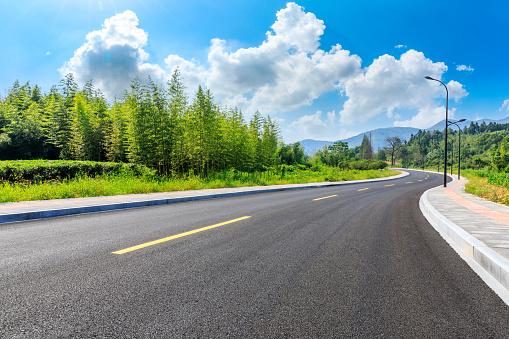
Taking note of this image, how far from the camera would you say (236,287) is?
8.48 ft

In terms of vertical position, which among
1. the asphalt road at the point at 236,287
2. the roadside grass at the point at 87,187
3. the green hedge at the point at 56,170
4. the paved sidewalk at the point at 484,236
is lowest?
the paved sidewalk at the point at 484,236

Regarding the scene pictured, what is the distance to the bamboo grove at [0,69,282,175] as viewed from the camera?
15469mm

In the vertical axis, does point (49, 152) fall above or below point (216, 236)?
above

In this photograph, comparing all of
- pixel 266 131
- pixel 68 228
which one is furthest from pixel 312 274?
pixel 266 131

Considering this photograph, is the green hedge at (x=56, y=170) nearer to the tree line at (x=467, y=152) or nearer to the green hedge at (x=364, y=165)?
the green hedge at (x=364, y=165)

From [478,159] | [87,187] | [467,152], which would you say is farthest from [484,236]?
[467,152]

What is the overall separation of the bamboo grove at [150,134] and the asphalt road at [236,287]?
11424 mm

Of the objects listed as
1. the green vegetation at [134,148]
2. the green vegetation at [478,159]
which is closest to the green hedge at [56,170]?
the green vegetation at [134,148]

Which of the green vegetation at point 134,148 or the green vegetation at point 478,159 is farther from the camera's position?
the green vegetation at point 478,159

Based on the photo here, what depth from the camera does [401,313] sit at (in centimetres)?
222

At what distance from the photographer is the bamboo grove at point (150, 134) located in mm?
15469

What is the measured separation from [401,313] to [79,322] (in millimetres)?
2495

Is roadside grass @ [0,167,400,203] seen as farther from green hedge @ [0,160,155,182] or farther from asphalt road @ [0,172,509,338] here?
asphalt road @ [0,172,509,338]

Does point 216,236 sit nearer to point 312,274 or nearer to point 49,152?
point 312,274
